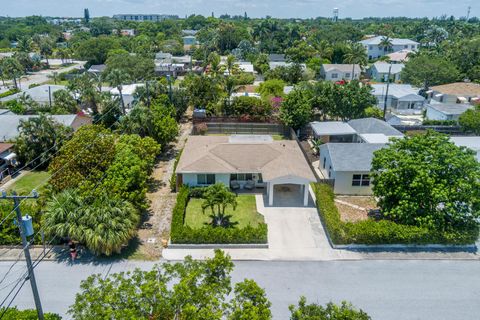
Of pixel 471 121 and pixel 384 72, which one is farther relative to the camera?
pixel 384 72

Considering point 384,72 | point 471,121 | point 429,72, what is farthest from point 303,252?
point 384,72

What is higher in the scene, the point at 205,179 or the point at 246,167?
the point at 246,167

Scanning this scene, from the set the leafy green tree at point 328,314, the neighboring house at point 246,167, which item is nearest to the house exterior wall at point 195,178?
the neighboring house at point 246,167

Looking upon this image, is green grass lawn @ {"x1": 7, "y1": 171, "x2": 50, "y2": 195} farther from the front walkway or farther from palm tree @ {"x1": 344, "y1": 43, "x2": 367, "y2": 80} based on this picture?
palm tree @ {"x1": 344, "y1": 43, "x2": 367, "y2": 80}

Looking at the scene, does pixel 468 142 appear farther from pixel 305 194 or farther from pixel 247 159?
pixel 247 159

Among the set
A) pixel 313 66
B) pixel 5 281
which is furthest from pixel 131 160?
pixel 313 66

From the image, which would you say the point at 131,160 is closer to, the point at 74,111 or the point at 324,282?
the point at 324,282
